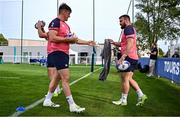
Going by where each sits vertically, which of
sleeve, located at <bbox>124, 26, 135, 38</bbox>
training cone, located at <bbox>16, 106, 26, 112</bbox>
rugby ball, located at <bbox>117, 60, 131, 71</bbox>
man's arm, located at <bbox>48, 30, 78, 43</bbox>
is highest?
sleeve, located at <bbox>124, 26, 135, 38</bbox>

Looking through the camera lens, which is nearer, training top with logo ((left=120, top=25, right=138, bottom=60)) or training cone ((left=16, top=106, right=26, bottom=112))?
training cone ((left=16, top=106, right=26, bottom=112))

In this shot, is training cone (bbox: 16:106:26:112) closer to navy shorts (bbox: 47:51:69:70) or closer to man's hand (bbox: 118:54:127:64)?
navy shorts (bbox: 47:51:69:70)

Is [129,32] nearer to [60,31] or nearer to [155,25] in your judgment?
[60,31]

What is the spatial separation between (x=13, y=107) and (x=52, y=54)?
1205mm

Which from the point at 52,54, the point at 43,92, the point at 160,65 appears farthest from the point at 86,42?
the point at 160,65

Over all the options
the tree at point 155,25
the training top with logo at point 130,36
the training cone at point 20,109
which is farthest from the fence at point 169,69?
the tree at point 155,25

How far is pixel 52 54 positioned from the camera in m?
8.38

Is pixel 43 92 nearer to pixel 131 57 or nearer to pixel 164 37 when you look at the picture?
pixel 131 57

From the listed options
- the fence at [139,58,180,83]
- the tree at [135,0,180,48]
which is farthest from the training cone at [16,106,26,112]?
the tree at [135,0,180,48]

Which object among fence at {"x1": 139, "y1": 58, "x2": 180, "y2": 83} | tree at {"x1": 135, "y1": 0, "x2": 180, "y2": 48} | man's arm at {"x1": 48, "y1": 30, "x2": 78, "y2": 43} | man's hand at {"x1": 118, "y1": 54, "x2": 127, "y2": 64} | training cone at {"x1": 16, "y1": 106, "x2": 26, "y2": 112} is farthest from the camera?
tree at {"x1": 135, "y1": 0, "x2": 180, "y2": 48}

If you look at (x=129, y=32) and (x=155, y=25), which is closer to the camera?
(x=129, y=32)

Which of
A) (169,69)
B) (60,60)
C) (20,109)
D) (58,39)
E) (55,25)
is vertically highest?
(55,25)

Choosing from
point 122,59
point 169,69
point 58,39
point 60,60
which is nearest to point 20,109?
point 60,60

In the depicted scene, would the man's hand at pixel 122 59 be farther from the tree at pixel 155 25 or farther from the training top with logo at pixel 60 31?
the tree at pixel 155 25
